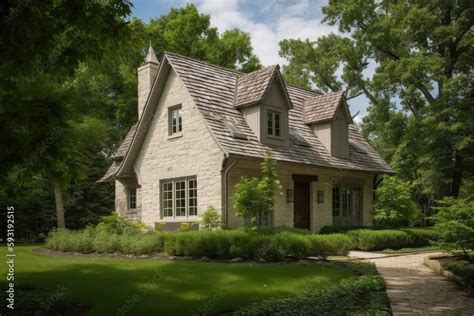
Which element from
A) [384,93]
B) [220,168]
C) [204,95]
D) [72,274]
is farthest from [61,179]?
[384,93]

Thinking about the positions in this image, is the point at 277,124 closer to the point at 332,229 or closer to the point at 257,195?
the point at 332,229

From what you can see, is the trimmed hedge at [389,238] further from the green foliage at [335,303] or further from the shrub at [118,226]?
the green foliage at [335,303]

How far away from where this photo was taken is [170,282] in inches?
383

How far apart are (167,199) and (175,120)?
338 cm

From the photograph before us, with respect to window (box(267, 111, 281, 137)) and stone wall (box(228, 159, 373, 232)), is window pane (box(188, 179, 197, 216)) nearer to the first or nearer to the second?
stone wall (box(228, 159, 373, 232))

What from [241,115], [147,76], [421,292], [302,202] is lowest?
[421,292]

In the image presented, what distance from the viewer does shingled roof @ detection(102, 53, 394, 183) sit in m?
17.7

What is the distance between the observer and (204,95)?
61.9 ft

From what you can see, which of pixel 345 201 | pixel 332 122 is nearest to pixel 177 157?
pixel 332 122

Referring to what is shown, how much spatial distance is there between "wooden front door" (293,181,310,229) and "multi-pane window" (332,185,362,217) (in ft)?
6.52

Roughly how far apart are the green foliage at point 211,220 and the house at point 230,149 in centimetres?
36

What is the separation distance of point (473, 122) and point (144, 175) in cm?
1699

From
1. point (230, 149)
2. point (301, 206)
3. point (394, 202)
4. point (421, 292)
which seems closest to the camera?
point (421, 292)

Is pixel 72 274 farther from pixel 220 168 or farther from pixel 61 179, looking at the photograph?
pixel 220 168
